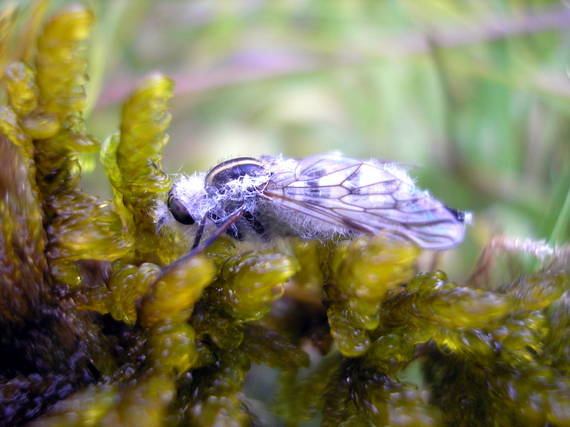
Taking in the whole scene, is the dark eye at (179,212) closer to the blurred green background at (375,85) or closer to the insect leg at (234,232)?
the insect leg at (234,232)

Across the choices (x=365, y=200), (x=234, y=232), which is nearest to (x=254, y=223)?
(x=234, y=232)

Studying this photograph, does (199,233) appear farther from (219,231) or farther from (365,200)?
(365,200)

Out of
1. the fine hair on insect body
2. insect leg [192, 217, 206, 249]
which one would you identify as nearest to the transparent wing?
the fine hair on insect body

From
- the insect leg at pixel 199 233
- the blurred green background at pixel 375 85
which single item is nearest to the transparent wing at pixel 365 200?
the insect leg at pixel 199 233

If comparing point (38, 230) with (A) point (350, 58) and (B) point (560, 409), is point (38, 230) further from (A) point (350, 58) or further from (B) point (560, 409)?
(A) point (350, 58)

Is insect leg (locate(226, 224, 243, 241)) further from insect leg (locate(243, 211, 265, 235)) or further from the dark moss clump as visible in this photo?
the dark moss clump

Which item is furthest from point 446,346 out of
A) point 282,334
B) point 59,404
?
point 59,404
